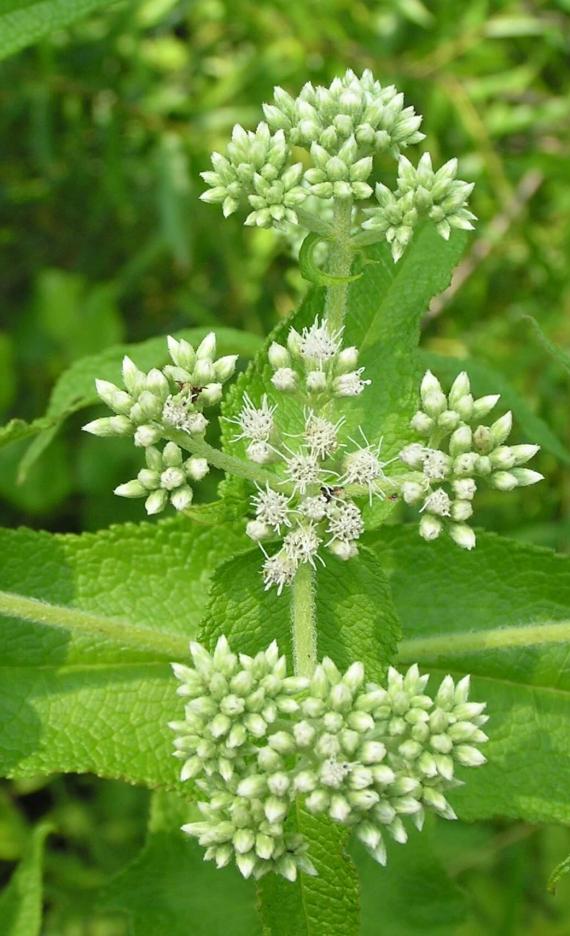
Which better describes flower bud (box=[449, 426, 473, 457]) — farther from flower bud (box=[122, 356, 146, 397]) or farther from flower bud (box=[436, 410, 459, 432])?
flower bud (box=[122, 356, 146, 397])

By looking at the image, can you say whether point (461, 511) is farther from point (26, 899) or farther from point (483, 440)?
point (26, 899)

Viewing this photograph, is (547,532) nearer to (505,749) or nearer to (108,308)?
(505,749)

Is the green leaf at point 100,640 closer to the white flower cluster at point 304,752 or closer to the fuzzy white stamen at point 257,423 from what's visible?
the white flower cluster at point 304,752

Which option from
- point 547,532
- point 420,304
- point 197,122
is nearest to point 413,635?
point 420,304

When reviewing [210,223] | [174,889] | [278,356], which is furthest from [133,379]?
[210,223]

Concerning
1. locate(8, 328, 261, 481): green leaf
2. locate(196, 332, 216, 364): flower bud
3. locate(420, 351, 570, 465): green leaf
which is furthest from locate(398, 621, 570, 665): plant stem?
locate(8, 328, 261, 481): green leaf

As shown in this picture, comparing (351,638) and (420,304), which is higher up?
(420,304)
